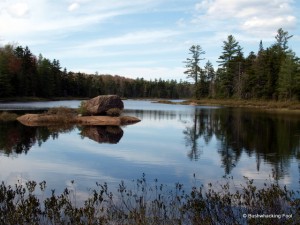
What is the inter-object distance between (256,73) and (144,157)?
6404 cm

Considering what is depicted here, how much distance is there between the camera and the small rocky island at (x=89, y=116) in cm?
3266

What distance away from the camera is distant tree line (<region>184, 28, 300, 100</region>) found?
6600cm

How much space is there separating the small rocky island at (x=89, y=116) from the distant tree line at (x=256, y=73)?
39.6 meters

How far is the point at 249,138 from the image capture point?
23.5 meters

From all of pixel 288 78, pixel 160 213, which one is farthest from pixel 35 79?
pixel 160 213

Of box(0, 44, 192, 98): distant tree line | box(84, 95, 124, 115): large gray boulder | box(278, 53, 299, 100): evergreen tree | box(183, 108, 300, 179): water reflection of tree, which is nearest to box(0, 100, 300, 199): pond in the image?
box(183, 108, 300, 179): water reflection of tree

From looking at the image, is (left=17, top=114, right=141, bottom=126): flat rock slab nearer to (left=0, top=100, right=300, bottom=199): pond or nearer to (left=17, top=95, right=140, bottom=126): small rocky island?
(left=17, top=95, right=140, bottom=126): small rocky island

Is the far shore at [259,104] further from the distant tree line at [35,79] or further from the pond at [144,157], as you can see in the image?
the distant tree line at [35,79]

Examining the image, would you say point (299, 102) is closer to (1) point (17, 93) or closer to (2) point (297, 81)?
(2) point (297, 81)

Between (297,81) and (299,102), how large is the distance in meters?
4.16

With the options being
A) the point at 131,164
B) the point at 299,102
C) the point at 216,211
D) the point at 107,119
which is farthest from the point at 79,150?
the point at 299,102

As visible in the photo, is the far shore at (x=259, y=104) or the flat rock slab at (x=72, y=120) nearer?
the flat rock slab at (x=72, y=120)

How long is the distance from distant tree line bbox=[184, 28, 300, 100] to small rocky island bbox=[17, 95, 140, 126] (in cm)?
3957

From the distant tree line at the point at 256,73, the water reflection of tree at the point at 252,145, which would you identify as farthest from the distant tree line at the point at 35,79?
the water reflection of tree at the point at 252,145
